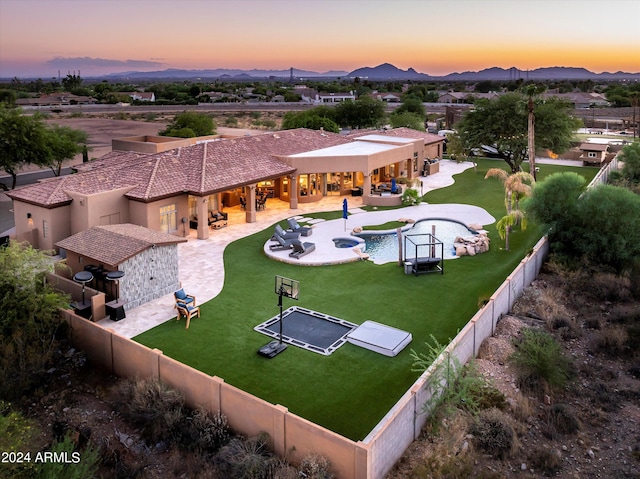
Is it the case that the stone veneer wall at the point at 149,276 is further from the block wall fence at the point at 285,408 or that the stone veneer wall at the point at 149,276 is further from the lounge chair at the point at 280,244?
the lounge chair at the point at 280,244

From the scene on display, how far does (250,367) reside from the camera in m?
16.1

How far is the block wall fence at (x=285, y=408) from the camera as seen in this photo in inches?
436

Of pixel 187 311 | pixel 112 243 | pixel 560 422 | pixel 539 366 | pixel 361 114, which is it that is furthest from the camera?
pixel 361 114

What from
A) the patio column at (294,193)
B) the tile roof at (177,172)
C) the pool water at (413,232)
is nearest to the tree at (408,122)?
the tile roof at (177,172)

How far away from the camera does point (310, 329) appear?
18625mm

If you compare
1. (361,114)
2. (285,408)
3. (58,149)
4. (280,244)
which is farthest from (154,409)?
(361,114)

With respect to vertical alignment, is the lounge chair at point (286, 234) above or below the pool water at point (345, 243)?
above

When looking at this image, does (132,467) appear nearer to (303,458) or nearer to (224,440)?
(224,440)

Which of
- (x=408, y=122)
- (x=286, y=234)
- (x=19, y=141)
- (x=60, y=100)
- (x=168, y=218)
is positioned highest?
(x=60, y=100)

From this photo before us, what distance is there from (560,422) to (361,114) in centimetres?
6158

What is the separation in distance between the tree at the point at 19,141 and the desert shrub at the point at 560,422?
1515 inches

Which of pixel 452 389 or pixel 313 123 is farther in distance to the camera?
pixel 313 123

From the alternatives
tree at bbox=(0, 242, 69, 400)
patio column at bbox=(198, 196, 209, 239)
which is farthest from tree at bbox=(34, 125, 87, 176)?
tree at bbox=(0, 242, 69, 400)

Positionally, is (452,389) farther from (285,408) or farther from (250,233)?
(250,233)
